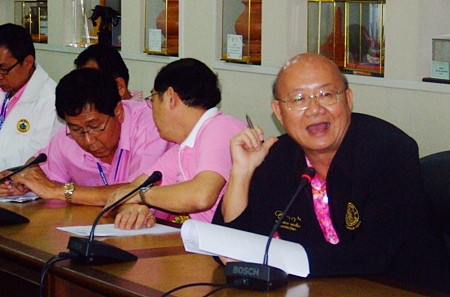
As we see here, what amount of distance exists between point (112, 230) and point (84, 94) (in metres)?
0.67

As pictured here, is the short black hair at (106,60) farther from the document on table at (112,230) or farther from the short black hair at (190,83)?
the document on table at (112,230)

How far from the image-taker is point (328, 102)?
7.37ft

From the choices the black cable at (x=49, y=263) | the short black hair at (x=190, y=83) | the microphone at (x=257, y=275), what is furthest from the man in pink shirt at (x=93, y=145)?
the microphone at (x=257, y=275)

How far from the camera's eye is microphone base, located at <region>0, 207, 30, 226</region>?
106 inches

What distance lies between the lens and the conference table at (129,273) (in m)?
1.88

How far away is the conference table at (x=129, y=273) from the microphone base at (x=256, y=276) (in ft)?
0.05

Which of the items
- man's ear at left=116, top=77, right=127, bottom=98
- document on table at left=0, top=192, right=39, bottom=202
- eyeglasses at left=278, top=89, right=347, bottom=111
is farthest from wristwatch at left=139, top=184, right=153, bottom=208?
man's ear at left=116, top=77, right=127, bottom=98

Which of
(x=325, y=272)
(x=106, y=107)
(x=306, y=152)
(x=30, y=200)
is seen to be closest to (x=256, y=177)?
(x=306, y=152)

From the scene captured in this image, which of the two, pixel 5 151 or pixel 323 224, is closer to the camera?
pixel 323 224

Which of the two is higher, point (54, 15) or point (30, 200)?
point (54, 15)

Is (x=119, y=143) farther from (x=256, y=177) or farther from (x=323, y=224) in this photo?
(x=323, y=224)

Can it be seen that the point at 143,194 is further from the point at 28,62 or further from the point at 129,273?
the point at 28,62

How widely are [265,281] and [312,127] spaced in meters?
0.58

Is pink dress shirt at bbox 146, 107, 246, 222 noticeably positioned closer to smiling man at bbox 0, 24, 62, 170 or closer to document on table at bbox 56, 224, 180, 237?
document on table at bbox 56, 224, 180, 237
